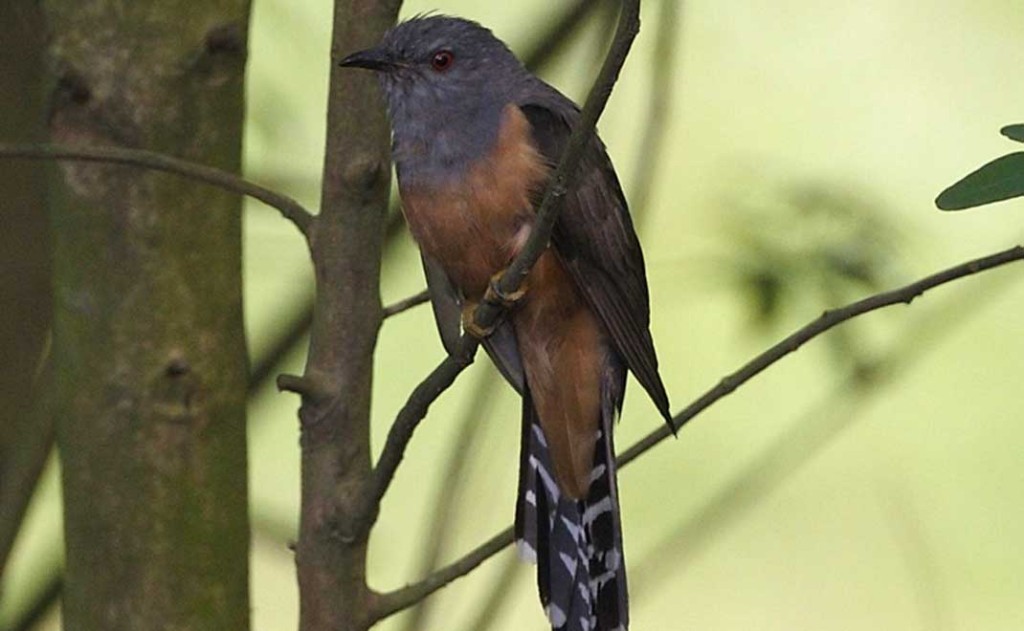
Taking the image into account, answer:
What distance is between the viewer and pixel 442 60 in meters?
3.10

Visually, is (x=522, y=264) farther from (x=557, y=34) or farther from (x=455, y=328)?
(x=557, y=34)

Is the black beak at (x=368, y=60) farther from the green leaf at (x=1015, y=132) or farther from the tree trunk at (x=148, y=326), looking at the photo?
the green leaf at (x=1015, y=132)

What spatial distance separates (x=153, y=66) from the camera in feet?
8.30

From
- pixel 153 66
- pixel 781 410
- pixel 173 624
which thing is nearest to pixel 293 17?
pixel 781 410

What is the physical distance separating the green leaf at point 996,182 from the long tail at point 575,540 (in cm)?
104

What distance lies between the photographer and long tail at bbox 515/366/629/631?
111 inches

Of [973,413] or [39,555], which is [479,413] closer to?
[39,555]

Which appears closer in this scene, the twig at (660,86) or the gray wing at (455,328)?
the gray wing at (455,328)

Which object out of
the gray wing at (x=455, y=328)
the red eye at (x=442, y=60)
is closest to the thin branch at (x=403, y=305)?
the gray wing at (x=455, y=328)

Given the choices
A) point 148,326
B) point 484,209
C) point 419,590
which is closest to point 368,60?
point 484,209

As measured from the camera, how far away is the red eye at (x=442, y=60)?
308 cm

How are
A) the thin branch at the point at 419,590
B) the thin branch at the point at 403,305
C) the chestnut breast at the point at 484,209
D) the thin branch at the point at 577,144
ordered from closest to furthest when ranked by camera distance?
the thin branch at the point at 577,144
the thin branch at the point at 419,590
the thin branch at the point at 403,305
the chestnut breast at the point at 484,209

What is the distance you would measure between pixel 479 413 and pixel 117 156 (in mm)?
1009

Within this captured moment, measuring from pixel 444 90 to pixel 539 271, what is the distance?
37cm
